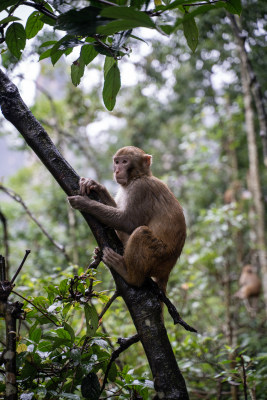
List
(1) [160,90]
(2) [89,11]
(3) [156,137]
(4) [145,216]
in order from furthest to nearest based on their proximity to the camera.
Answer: (3) [156,137] < (1) [160,90] < (4) [145,216] < (2) [89,11]

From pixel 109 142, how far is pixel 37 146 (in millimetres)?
12712

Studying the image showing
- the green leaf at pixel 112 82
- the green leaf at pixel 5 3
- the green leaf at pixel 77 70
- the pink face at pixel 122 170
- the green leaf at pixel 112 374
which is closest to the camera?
the green leaf at pixel 5 3

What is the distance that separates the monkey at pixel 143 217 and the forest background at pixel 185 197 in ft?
2.25

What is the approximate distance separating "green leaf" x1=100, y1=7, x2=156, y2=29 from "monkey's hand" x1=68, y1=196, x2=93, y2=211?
117cm

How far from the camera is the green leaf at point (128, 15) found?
116 centimetres

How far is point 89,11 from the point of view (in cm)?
131

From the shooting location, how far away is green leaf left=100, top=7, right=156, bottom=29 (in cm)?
116

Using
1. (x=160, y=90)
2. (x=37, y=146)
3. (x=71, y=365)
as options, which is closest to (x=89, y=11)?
(x=37, y=146)

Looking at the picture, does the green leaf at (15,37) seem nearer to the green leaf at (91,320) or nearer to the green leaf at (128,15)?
the green leaf at (128,15)

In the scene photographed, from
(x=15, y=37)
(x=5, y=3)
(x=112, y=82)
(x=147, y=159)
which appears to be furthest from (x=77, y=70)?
(x=147, y=159)

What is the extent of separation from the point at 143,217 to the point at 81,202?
1.39m

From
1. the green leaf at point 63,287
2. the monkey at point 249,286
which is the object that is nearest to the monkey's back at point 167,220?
the green leaf at point 63,287

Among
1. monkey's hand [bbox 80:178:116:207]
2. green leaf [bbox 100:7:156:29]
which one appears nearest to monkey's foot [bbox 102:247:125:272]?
monkey's hand [bbox 80:178:116:207]

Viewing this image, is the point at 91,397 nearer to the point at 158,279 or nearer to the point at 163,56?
the point at 158,279
